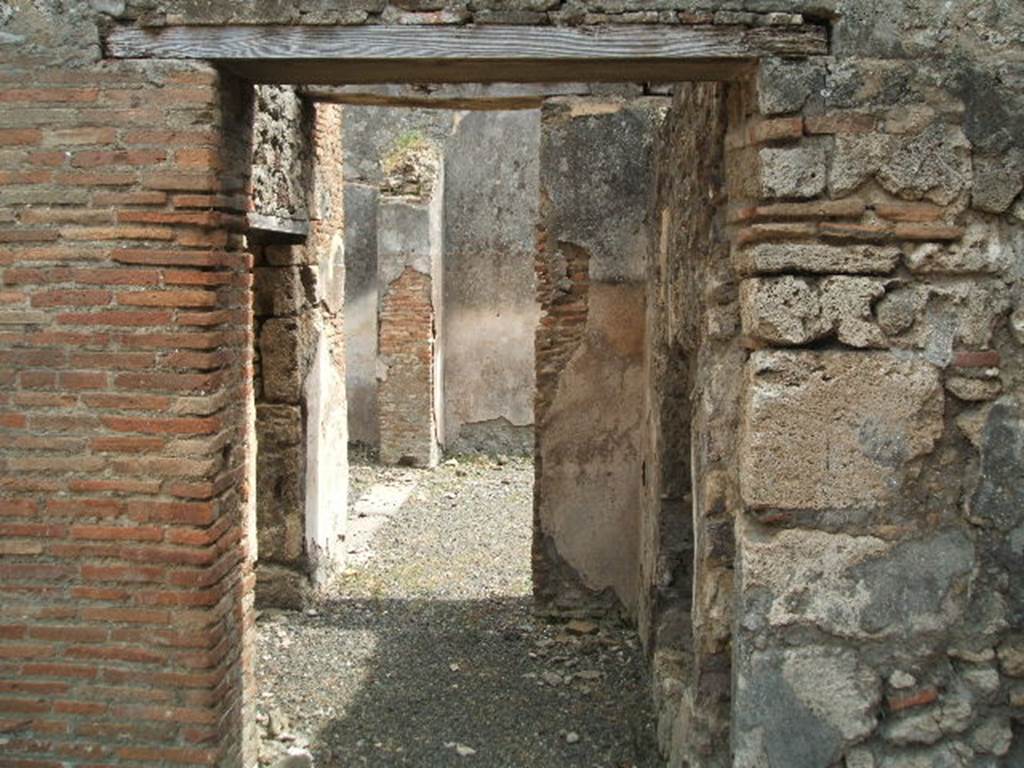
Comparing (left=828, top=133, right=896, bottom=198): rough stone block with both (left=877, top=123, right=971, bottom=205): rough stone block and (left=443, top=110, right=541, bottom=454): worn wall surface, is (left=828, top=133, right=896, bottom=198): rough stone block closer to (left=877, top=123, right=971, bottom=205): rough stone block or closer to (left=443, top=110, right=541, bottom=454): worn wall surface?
(left=877, top=123, right=971, bottom=205): rough stone block

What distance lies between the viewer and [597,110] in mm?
6551

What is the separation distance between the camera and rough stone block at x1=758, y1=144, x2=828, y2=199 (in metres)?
3.04

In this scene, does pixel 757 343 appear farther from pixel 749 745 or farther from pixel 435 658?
pixel 435 658

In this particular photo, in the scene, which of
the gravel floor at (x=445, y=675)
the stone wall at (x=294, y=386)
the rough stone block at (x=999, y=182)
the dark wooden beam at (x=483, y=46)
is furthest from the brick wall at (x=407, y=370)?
the rough stone block at (x=999, y=182)

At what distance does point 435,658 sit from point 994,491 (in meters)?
3.69

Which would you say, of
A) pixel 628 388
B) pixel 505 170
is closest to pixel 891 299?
pixel 628 388

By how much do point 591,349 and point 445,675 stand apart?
2198 millimetres

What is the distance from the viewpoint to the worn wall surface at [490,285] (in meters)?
12.5

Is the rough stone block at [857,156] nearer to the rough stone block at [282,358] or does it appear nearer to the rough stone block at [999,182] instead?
the rough stone block at [999,182]

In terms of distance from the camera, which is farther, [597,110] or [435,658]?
[597,110]

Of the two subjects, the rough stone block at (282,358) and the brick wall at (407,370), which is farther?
the brick wall at (407,370)

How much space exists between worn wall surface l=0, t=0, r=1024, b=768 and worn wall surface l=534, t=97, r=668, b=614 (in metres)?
3.25

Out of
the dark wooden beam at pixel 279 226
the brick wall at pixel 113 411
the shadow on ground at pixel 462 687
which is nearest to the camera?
the brick wall at pixel 113 411

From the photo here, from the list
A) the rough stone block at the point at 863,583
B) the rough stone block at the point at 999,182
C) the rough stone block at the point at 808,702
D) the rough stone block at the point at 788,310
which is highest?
the rough stone block at the point at 999,182
